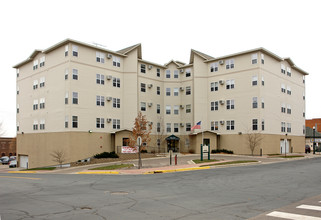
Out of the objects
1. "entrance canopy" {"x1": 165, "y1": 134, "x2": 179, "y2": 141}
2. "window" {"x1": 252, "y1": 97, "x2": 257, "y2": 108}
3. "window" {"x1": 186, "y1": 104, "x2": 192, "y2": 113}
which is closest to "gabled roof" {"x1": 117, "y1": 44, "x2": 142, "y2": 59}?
"window" {"x1": 186, "y1": 104, "x2": 192, "y2": 113}

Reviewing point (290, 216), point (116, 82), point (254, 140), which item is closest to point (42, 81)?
point (116, 82)

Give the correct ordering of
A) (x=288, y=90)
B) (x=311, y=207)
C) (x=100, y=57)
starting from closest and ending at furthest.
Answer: (x=311, y=207) → (x=100, y=57) → (x=288, y=90)

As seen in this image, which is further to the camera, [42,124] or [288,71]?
[288,71]

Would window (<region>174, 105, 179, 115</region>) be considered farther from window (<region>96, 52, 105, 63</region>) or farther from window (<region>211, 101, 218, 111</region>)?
window (<region>96, 52, 105, 63</region>)

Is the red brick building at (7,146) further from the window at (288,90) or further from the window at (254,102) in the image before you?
the window at (288,90)

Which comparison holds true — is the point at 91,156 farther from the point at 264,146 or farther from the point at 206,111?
the point at 264,146

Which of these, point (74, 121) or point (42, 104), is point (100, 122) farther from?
point (42, 104)

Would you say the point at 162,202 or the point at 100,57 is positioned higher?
the point at 100,57

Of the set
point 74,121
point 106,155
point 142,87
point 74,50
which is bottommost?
point 106,155

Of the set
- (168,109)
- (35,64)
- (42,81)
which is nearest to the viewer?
(42,81)

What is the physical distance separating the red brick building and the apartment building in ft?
168

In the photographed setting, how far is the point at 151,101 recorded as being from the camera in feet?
161

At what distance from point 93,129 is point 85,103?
3.59 metres

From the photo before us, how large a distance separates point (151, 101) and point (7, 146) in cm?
6592
